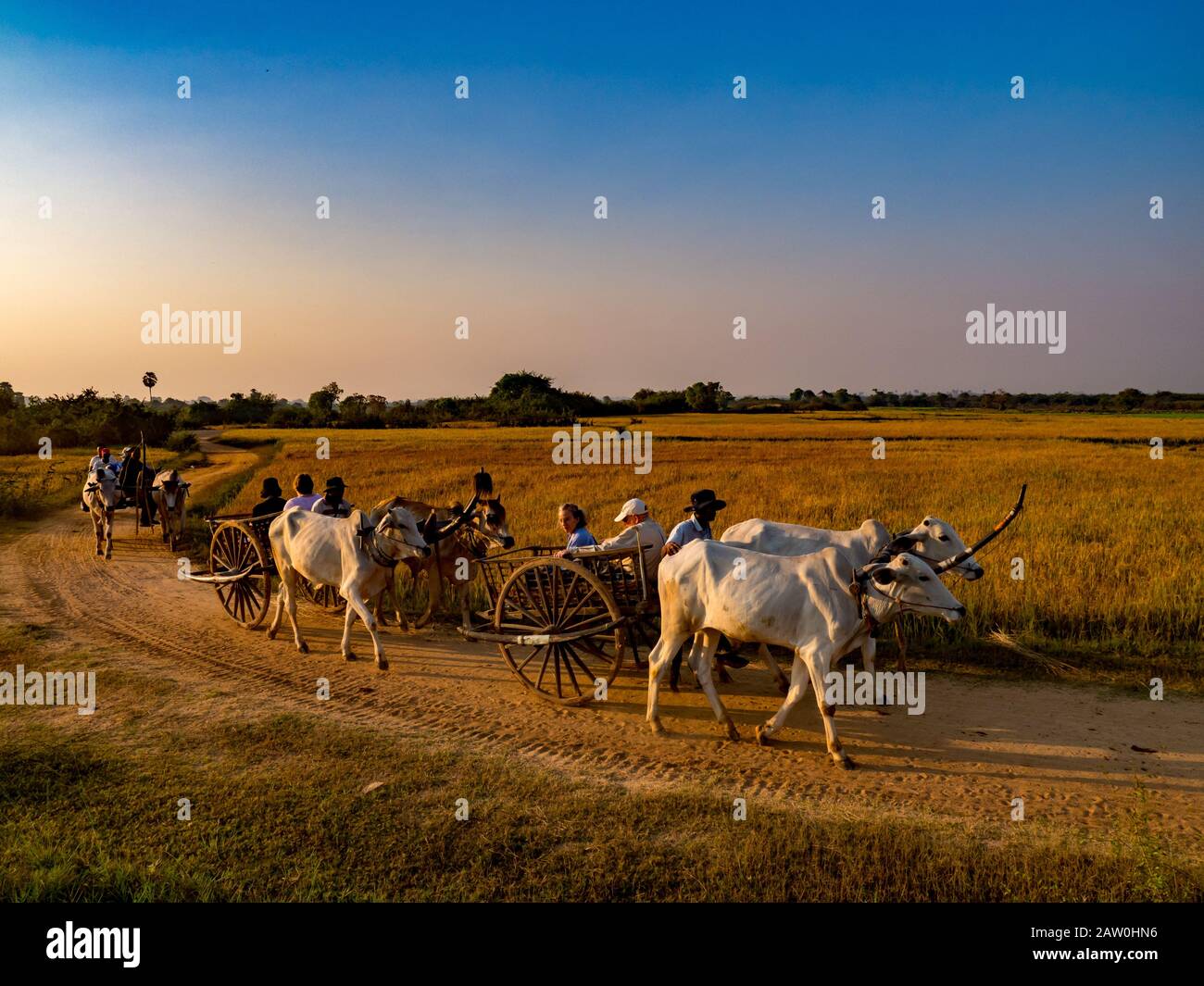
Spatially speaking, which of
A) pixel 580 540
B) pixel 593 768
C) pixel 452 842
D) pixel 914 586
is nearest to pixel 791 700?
pixel 914 586

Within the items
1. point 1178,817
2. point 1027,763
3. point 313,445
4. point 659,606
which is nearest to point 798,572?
point 659,606

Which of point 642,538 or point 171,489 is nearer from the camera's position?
point 642,538

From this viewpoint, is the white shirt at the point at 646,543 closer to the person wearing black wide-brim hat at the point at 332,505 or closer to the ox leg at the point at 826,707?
the ox leg at the point at 826,707

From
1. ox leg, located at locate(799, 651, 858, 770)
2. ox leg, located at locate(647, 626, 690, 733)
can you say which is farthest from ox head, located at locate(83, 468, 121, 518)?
ox leg, located at locate(799, 651, 858, 770)

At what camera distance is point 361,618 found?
8336mm

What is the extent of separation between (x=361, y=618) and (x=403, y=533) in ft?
3.38

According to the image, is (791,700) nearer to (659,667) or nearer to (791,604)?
(791,604)

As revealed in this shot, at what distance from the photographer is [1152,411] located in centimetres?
8762

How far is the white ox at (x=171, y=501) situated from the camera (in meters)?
15.4

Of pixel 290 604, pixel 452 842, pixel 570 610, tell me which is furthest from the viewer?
pixel 290 604

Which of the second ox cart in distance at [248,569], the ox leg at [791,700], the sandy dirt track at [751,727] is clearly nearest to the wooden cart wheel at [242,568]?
the second ox cart in distance at [248,569]

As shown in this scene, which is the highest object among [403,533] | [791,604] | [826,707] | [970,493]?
[970,493]
